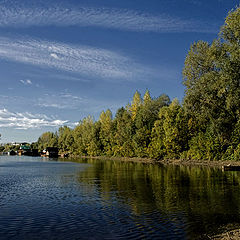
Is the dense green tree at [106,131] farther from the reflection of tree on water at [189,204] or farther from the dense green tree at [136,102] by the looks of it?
the reflection of tree on water at [189,204]

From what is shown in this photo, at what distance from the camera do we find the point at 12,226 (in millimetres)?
20422

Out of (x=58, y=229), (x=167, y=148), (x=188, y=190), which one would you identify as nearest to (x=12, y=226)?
(x=58, y=229)

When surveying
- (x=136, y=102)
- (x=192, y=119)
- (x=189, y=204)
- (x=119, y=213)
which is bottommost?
(x=119, y=213)

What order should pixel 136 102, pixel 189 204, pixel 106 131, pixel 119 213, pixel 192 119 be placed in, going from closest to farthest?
1. pixel 119 213
2. pixel 189 204
3. pixel 192 119
4. pixel 136 102
5. pixel 106 131

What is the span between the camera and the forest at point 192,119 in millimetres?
44750

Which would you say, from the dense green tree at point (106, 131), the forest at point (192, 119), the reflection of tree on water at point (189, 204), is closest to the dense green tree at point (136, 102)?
the forest at point (192, 119)

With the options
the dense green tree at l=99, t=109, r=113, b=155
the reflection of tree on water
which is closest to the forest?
the dense green tree at l=99, t=109, r=113, b=155

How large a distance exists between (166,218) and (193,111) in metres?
37.3

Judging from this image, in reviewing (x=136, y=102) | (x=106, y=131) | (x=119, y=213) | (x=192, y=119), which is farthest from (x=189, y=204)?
(x=106, y=131)

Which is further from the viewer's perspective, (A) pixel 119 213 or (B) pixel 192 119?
(B) pixel 192 119

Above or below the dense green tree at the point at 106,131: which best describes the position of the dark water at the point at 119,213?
below

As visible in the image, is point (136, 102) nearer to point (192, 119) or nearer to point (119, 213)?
point (192, 119)

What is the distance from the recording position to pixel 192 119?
96750 mm

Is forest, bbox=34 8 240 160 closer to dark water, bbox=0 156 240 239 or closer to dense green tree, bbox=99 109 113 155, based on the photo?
dense green tree, bbox=99 109 113 155
